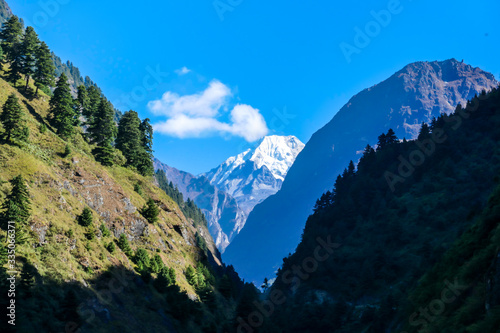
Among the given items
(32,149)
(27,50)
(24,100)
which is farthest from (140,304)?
(27,50)

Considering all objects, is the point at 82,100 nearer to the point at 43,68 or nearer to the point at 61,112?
the point at 43,68

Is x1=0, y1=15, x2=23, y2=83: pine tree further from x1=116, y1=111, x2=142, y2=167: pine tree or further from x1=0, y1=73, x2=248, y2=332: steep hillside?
x1=116, y1=111, x2=142, y2=167: pine tree

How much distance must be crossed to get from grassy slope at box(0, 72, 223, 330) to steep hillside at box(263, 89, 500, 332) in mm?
27632

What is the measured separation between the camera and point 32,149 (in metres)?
47.2

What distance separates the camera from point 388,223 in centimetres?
9062

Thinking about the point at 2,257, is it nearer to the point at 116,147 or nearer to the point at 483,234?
the point at 483,234

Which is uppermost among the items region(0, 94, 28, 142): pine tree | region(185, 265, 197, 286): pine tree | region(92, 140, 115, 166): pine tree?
region(92, 140, 115, 166): pine tree

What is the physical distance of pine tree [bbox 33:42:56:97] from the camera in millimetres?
70125

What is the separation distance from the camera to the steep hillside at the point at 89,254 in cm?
3177

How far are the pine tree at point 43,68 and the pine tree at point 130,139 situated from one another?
17.6 m

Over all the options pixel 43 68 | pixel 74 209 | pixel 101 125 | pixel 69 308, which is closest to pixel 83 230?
pixel 74 209

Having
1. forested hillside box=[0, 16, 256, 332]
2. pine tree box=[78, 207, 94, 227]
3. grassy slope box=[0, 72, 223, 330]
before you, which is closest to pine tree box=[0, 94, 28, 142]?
forested hillside box=[0, 16, 256, 332]

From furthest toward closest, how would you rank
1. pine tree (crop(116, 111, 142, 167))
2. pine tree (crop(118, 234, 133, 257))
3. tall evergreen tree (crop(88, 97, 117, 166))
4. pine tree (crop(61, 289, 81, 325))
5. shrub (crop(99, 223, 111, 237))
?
pine tree (crop(116, 111, 142, 167)) < tall evergreen tree (crop(88, 97, 117, 166)) < pine tree (crop(118, 234, 133, 257)) < shrub (crop(99, 223, 111, 237)) < pine tree (crop(61, 289, 81, 325))

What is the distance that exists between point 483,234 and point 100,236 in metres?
45.9
